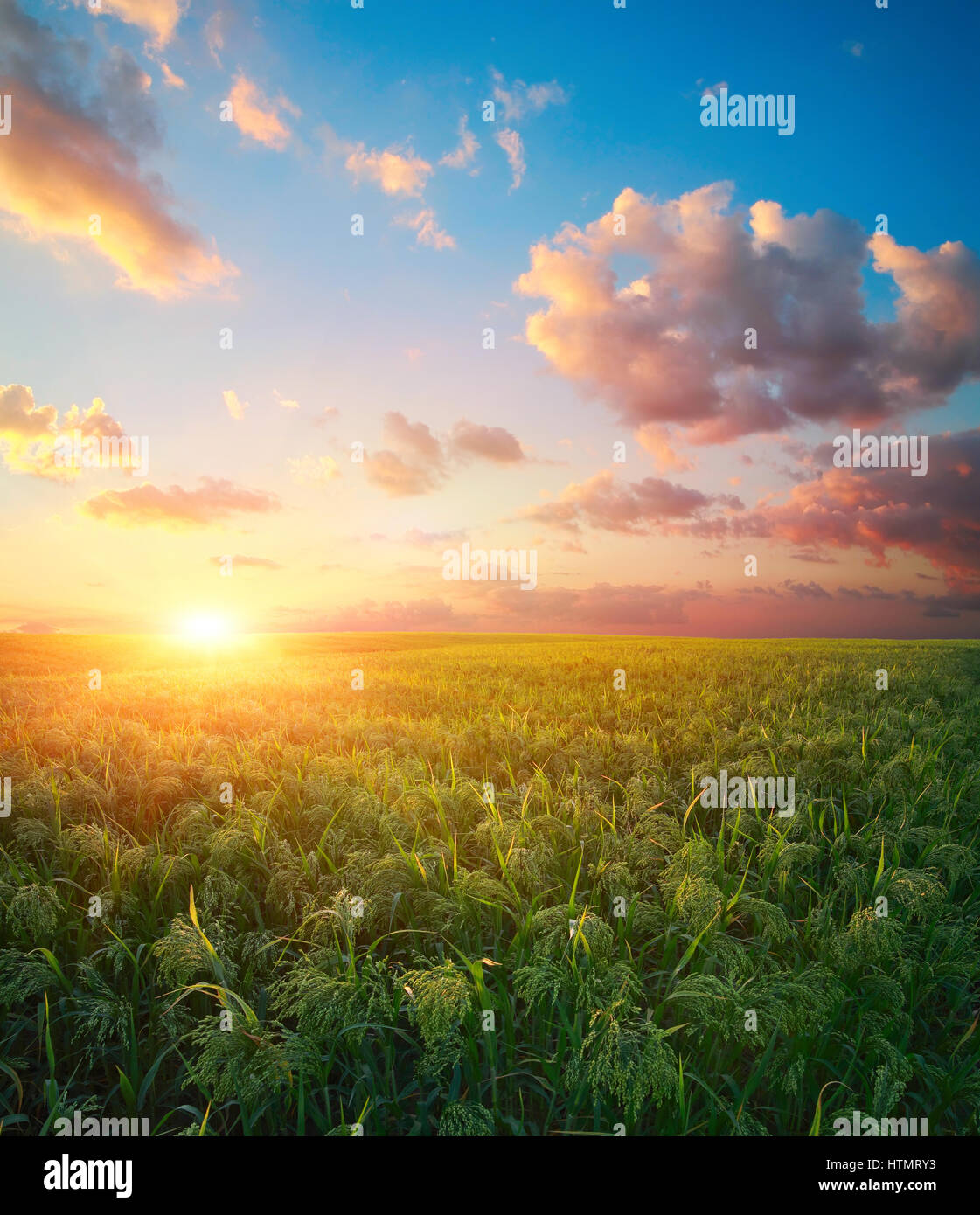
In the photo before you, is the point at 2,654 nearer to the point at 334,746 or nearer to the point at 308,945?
the point at 334,746

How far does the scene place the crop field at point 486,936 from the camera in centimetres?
312

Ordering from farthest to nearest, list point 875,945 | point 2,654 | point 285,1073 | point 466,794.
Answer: point 2,654, point 466,794, point 875,945, point 285,1073

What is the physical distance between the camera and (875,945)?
371cm

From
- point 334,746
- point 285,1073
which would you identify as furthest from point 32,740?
point 285,1073

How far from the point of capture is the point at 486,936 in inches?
173

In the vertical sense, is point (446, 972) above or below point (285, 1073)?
above

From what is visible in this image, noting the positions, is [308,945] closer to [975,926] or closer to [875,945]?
[875,945]

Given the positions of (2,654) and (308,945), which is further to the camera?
(2,654)

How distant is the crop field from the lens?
3125 millimetres

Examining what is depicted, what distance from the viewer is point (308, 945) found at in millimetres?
4336

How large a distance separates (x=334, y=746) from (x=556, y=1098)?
6.00 m

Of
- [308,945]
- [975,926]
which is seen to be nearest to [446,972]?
[308,945]
